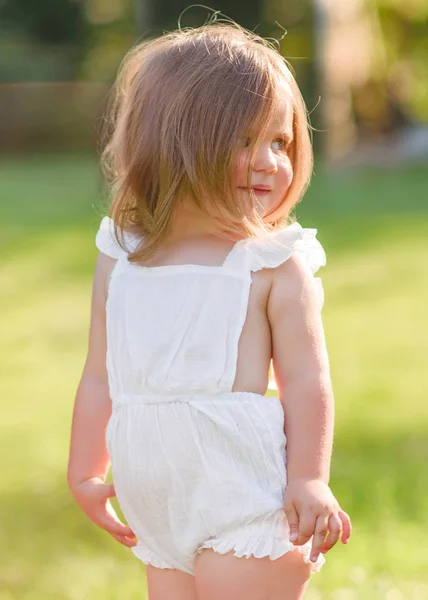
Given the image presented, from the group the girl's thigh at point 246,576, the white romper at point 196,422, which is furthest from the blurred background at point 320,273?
the girl's thigh at point 246,576

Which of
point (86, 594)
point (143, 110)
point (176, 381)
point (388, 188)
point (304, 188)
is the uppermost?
point (143, 110)

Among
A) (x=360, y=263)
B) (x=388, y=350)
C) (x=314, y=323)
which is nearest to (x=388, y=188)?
(x=360, y=263)

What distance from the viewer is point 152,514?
201 cm

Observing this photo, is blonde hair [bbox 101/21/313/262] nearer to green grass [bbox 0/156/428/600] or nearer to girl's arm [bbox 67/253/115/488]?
girl's arm [bbox 67/253/115/488]

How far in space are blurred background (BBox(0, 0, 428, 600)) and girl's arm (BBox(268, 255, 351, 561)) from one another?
2.30ft

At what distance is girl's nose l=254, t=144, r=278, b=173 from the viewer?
6.58ft

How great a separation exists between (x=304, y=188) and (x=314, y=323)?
329 mm

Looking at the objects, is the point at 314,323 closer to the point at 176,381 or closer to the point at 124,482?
the point at 176,381

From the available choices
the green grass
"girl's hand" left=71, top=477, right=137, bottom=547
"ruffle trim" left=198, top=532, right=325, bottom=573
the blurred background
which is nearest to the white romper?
"ruffle trim" left=198, top=532, right=325, bottom=573

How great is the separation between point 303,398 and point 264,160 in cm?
43

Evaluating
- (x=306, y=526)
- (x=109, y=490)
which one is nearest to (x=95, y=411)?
(x=109, y=490)

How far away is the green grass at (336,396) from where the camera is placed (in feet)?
10.0

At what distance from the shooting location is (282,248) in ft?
6.51

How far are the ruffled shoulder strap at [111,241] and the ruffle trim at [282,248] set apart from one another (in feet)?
0.86
